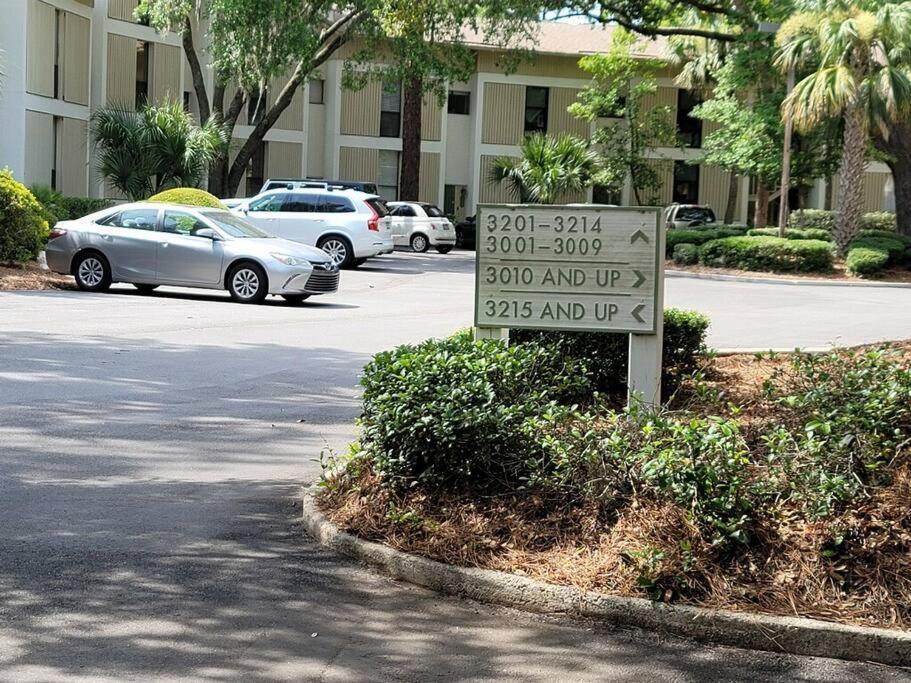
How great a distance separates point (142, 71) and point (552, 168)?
44.7ft

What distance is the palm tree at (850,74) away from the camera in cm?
3328

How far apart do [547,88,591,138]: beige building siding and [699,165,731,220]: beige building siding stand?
5.39 m

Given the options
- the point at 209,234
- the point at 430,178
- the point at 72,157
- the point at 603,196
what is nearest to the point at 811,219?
the point at 603,196

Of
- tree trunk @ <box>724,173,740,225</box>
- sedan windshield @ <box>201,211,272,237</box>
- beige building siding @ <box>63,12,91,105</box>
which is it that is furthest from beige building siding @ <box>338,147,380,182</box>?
sedan windshield @ <box>201,211,272,237</box>

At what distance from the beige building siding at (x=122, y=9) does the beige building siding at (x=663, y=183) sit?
20388 mm

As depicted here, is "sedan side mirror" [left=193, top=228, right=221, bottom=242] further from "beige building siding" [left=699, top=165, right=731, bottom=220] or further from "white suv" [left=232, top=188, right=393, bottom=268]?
"beige building siding" [left=699, top=165, right=731, bottom=220]

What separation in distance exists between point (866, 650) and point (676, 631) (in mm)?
716

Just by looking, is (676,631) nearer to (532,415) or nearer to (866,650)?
(866,650)

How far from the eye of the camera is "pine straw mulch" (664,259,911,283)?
3238 cm

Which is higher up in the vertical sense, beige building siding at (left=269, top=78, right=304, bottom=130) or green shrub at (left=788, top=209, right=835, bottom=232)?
beige building siding at (left=269, top=78, right=304, bottom=130)

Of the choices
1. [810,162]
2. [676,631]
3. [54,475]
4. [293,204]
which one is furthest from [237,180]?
[676,631]

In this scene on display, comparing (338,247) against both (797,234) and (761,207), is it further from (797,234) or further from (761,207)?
(761,207)

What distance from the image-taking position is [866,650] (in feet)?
16.8

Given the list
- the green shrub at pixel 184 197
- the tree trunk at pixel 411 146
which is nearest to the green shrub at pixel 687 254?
the tree trunk at pixel 411 146
